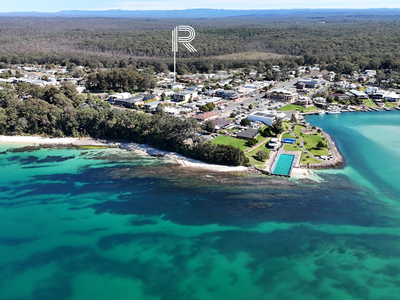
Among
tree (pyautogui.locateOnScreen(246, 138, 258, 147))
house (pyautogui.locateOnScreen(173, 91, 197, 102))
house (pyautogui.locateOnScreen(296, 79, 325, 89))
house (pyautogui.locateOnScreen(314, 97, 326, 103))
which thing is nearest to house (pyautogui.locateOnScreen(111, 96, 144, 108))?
house (pyautogui.locateOnScreen(173, 91, 197, 102))

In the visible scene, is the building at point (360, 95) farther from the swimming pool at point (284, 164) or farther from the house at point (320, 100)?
the swimming pool at point (284, 164)

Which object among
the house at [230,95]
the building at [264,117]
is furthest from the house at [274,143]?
the house at [230,95]

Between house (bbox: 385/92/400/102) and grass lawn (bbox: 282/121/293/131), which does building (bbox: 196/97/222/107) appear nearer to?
grass lawn (bbox: 282/121/293/131)

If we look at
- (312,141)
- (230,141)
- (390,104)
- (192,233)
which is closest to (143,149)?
(230,141)

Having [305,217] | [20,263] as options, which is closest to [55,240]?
[20,263]

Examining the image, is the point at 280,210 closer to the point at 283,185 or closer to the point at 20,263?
the point at 283,185

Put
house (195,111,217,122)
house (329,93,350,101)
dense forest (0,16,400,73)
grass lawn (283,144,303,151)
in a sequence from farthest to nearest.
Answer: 1. dense forest (0,16,400,73)
2. house (329,93,350,101)
3. house (195,111,217,122)
4. grass lawn (283,144,303,151)
